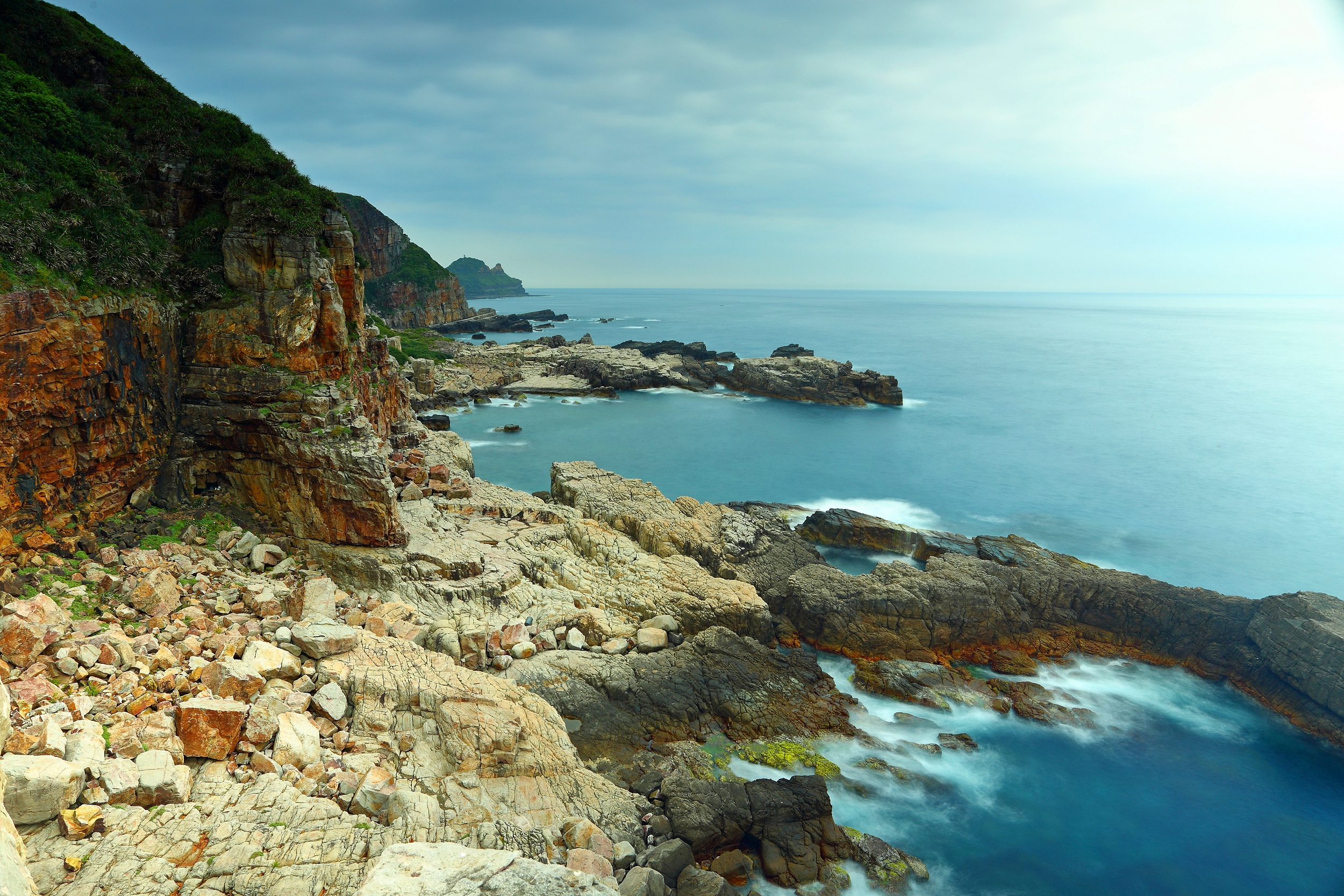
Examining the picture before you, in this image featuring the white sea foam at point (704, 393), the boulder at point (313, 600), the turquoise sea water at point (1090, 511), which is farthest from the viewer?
the white sea foam at point (704, 393)

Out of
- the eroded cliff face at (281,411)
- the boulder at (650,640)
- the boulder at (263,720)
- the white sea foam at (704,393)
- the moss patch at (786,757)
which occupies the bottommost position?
the moss patch at (786,757)

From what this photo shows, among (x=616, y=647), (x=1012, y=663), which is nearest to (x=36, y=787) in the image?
(x=616, y=647)

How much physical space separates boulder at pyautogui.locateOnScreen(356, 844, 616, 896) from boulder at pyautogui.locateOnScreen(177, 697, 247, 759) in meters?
3.12

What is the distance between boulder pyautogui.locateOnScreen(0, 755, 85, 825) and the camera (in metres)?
6.36

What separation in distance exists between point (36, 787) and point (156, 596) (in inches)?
190

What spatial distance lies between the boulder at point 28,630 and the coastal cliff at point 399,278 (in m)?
89.9

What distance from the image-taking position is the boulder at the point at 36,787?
20.9 ft

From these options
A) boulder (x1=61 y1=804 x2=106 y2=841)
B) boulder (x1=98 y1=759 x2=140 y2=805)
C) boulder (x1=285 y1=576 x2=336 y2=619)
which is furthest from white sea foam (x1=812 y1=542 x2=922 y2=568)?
boulder (x1=61 y1=804 x2=106 y2=841)

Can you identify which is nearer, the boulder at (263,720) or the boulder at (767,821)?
the boulder at (263,720)

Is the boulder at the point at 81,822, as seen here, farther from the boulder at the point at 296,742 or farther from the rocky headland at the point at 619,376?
the rocky headland at the point at 619,376

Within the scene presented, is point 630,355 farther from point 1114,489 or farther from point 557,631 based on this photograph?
point 557,631

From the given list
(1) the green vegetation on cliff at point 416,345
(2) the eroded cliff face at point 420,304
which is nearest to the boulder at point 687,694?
(1) the green vegetation on cliff at point 416,345

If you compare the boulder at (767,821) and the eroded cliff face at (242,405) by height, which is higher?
the eroded cliff face at (242,405)

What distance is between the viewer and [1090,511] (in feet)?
111
